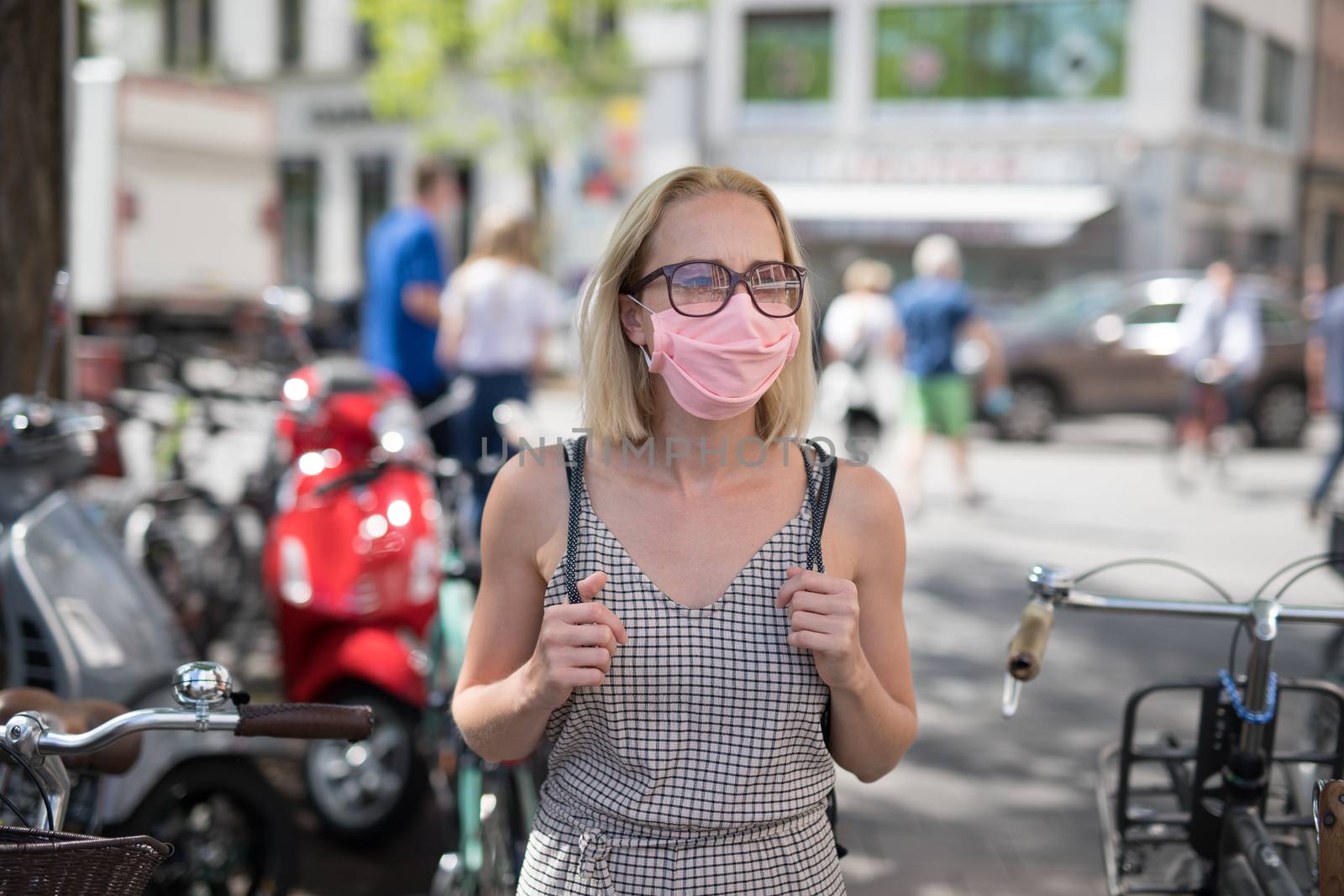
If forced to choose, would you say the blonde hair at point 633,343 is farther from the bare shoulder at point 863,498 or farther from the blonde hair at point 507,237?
the blonde hair at point 507,237

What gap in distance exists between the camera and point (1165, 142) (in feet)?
88.8

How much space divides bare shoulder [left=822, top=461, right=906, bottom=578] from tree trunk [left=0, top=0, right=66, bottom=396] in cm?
311

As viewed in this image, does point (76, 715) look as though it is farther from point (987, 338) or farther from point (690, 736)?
point (987, 338)

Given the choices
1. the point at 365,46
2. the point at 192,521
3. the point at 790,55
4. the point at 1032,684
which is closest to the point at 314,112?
the point at 365,46

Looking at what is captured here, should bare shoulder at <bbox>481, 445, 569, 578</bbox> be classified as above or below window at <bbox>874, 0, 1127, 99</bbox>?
below

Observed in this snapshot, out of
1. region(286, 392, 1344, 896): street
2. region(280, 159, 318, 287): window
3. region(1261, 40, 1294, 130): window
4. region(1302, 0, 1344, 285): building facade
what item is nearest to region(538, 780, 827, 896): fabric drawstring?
region(286, 392, 1344, 896): street

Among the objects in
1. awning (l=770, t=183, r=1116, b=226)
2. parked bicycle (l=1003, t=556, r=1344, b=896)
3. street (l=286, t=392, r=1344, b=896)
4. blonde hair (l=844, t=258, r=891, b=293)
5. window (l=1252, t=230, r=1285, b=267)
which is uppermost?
awning (l=770, t=183, r=1116, b=226)

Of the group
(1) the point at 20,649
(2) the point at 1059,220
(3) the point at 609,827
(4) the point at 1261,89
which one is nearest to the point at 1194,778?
(3) the point at 609,827

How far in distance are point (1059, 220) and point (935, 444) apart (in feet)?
45.4

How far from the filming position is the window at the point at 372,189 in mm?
33750

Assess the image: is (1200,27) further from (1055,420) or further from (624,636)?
(624,636)

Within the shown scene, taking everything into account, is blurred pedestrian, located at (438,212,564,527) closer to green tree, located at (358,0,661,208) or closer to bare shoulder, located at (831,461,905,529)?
bare shoulder, located at (831,461,905,529)

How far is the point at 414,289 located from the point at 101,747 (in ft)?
16.3

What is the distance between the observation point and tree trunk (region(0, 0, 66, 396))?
3963 millimetres
